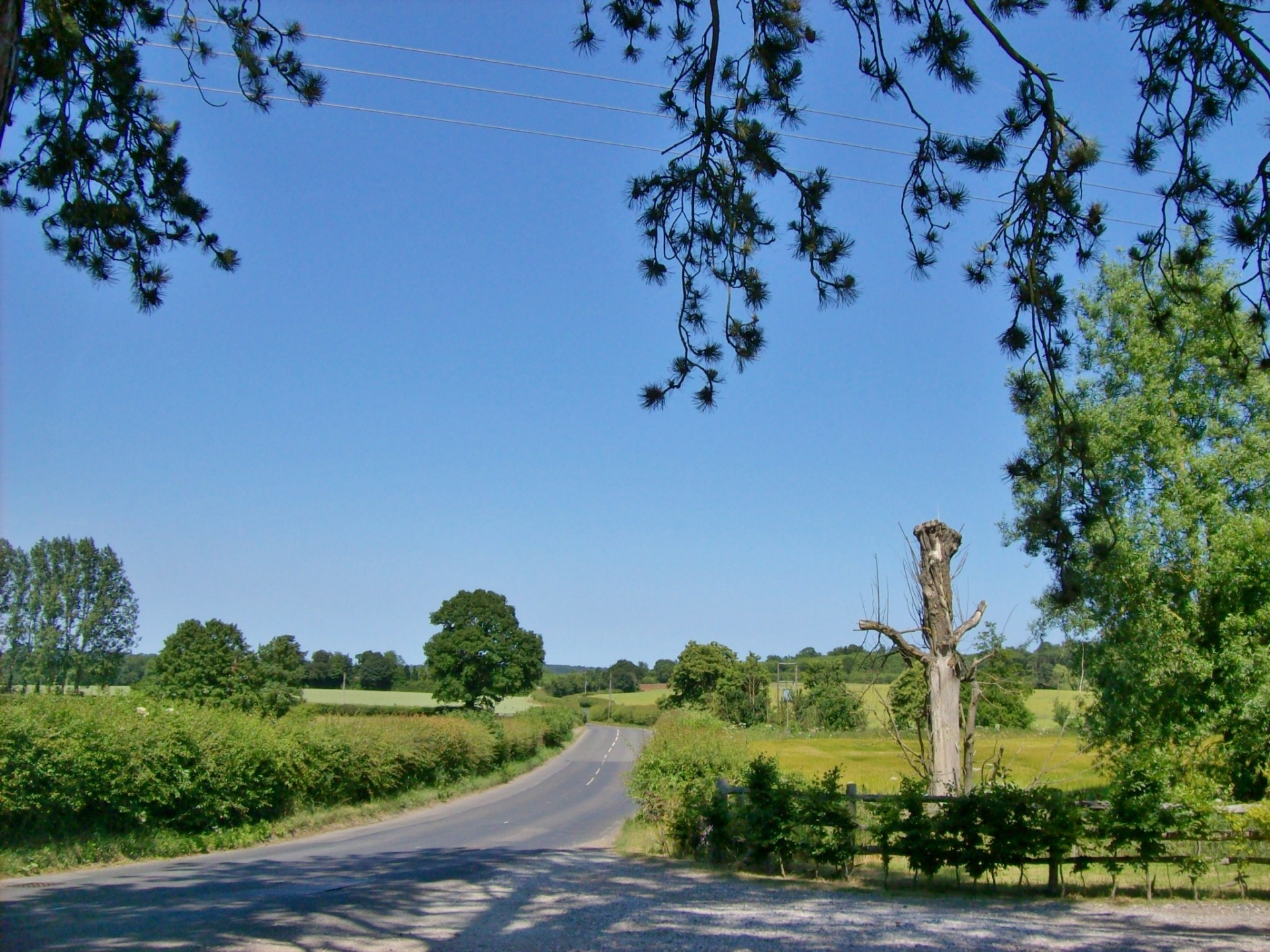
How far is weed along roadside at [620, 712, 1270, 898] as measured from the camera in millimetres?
10320

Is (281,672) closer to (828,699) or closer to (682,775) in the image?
(828,699)

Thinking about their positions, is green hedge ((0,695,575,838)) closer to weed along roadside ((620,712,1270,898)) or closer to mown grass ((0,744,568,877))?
mown grass ((0,744,568,877))

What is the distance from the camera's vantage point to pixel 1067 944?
7.47 meters

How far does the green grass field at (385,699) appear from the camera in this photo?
210 feet

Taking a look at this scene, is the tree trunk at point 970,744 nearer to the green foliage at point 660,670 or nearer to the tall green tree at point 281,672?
the tall green tree at point 281,672

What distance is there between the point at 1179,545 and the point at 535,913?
1489 centimetres

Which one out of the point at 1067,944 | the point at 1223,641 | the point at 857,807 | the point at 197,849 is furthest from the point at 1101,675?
the point at 197,849

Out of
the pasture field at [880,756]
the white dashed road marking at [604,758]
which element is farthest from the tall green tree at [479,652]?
the pasture field at [880,756]

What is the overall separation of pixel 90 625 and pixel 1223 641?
4691 centimetres

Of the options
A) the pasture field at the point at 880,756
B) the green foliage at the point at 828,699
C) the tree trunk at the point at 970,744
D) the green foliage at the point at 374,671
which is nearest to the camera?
the tree trunk at the point at 970,744

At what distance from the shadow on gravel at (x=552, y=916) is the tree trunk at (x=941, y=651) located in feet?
9.23

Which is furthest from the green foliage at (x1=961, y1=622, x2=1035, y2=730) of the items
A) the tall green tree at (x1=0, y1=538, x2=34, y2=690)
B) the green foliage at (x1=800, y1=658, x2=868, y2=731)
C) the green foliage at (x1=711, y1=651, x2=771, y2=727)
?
the green foliage at (x1=711, y1=651, x2=771, y2=727)

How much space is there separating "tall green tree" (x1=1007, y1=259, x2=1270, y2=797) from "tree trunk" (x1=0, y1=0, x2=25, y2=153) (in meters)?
15.0

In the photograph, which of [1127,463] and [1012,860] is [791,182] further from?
[1127,463]
